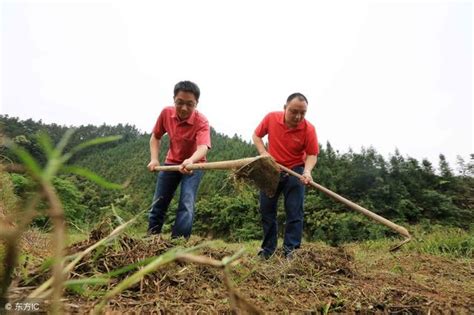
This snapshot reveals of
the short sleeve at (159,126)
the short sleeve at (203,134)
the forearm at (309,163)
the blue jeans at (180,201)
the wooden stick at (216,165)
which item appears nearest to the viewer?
the wooden stick at (216,165)

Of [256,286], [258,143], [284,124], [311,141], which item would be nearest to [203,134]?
[258,143]

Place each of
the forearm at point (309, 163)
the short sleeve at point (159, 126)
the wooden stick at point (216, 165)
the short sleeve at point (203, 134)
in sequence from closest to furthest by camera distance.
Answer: the wooden stick at point (216, 165), the short sleeve at point (203, 134), the forearm at point (309, 163), the short sleeve at point (159, 126)

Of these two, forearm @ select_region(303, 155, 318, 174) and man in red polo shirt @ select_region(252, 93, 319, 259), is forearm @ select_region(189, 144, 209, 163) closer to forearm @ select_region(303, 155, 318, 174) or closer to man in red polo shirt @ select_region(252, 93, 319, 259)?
man in red polo shirt @ select_region(252, 93, 319, 259)

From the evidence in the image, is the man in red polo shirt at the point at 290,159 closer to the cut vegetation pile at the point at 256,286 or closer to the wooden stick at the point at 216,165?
the wooden stick at the point at 216,165

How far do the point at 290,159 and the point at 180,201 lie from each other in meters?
1.34

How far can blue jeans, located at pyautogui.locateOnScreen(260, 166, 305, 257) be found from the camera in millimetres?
4277

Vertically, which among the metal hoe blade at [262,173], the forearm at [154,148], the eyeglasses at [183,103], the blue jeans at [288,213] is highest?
the eyeglasses at [183,103]

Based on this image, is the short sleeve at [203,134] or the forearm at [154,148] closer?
the short sleeve at [203,134]

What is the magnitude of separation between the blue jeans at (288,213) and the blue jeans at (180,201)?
85 cm

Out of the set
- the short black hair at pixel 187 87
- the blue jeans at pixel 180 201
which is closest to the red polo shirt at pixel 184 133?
the blue jeans at pixel 180 201

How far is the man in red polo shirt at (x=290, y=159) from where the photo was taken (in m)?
4.30

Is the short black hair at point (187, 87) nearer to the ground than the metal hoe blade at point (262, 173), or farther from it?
farther from it

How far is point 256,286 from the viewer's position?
260cm

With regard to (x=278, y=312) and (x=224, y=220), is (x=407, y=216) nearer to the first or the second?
(x=224, y=220)
